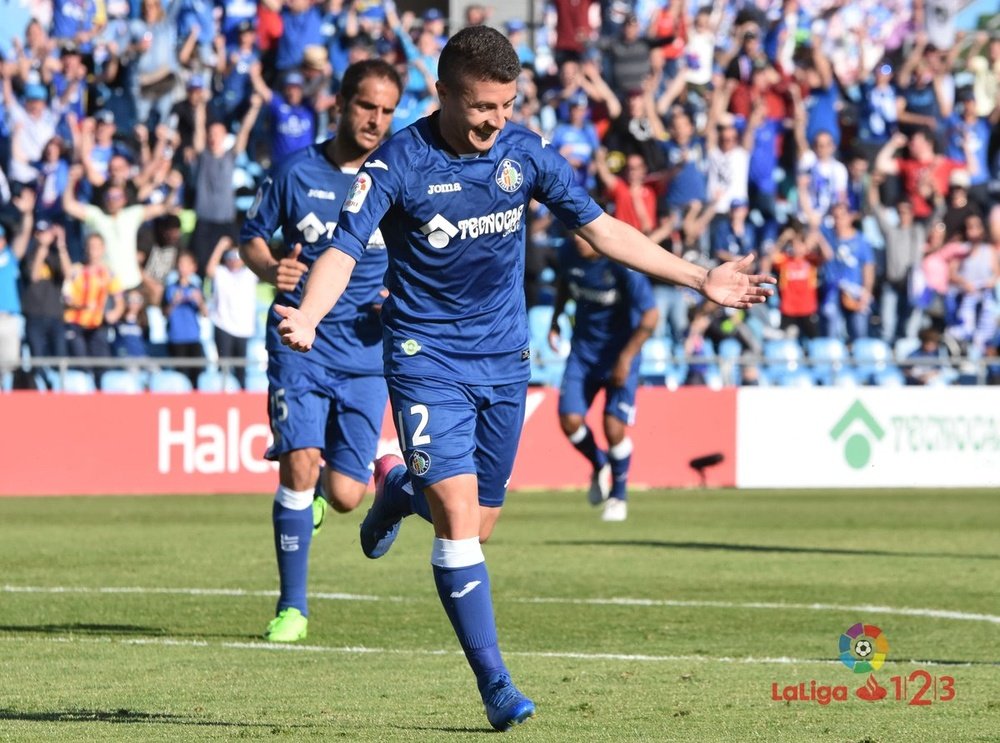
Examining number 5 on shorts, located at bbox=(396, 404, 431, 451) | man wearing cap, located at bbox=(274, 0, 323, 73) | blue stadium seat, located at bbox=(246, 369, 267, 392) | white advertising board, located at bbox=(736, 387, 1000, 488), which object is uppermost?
man wearing cap, located at bbox=(274, 0, 323, 73)

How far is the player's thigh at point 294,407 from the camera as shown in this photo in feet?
30.7

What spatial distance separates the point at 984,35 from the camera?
103 feet

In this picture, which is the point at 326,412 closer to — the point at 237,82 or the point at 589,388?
the point at 589,388

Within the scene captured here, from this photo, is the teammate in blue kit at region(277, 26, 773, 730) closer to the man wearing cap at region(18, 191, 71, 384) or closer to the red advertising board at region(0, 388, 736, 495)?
the red advertising board at region(0, 388, 736, 495)

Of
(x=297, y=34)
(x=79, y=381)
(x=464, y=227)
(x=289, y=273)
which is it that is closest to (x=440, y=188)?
(x=464, y=227)

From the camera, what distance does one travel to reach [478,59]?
6520 millimetres

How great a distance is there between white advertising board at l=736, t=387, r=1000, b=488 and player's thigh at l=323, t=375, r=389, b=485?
45.4 feet

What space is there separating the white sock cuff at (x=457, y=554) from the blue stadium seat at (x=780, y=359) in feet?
53.7

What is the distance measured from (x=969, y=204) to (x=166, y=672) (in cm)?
2064

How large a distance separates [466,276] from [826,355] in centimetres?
1884

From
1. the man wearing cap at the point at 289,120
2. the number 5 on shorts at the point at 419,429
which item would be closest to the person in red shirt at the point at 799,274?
the man wearing cap at the point at 289,120

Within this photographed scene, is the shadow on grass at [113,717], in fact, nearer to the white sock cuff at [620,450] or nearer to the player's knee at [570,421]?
the player's knee at [570,421]

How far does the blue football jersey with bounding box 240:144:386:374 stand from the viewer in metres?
9.52

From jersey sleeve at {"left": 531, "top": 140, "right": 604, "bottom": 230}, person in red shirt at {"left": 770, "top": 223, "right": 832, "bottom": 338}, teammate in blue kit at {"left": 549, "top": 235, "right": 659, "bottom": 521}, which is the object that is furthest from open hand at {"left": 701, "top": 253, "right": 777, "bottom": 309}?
person in red shirt at {"left": 770, "top": 223, "right": 832, "bottom": 338}
